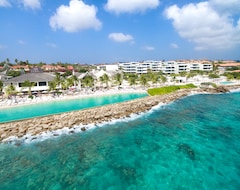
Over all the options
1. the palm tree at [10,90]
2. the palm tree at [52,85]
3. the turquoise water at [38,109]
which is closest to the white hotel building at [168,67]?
the palm tree at [52,85]

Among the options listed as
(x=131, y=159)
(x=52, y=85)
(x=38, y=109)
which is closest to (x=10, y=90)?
(x=52, y=85)

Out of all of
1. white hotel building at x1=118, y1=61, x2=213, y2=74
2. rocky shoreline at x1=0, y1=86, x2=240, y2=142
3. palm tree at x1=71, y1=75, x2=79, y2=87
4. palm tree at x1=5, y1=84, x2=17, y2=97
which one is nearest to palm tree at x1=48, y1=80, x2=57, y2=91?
palm tree at x1=5, y1=84, x2=17, y2=97

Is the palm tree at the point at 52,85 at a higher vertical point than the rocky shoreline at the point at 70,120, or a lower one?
higher

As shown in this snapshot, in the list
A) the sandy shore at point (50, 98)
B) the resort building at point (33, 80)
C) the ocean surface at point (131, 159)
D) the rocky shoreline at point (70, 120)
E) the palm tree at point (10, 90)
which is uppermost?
the resort building at point (33, 80)

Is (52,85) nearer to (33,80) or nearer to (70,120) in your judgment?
(33,80)

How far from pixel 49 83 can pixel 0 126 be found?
89.5 ft

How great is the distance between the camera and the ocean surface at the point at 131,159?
13883mm

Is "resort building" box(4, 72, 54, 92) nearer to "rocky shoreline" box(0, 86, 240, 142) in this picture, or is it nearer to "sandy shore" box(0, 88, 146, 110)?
"sandy shore" box(0, 88, 146, 110)

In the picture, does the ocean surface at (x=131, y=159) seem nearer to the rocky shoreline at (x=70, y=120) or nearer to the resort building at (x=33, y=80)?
the rocky shoreline at (x=70, y=120)

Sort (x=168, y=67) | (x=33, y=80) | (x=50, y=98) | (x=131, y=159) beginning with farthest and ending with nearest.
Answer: (x=168, y=67), (x=33, y=80), (x=50, y=98), (x=131, y=159)

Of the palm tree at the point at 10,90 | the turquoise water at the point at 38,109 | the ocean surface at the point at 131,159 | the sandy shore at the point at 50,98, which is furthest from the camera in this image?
the palm tree at the point at 10,90

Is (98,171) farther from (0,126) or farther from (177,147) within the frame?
(0,126)

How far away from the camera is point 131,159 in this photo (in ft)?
56.0

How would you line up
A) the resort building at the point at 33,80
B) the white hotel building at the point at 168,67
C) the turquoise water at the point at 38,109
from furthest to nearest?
1. the white hotel building at the point at 168,67
2. the resort building at the point at 33,80
3. the turquoise water at the point at 38,109
